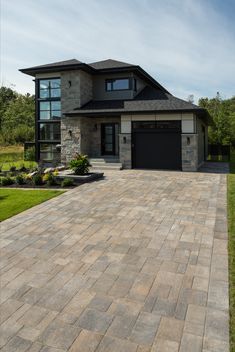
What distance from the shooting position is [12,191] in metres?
12.0

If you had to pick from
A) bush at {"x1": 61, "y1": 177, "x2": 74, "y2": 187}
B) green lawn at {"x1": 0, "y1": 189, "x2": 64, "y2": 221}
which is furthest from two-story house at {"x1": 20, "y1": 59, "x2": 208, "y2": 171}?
green lawn at {"x1": 0, "y1": 189, "x2": 64, "y2": 221}

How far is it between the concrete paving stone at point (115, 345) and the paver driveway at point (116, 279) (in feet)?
0.04

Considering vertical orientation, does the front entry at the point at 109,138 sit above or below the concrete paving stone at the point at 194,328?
above

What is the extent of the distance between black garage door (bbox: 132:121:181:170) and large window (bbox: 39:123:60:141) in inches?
Result: 248

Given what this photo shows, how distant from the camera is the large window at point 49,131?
2145 cm

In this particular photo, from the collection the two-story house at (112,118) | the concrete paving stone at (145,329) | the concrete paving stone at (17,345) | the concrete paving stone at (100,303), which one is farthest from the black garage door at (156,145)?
the concrete paving stone at (17,345)

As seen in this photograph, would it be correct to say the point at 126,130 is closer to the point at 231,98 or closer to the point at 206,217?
the point at 206,217

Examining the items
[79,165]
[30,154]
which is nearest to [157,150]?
[79,165]

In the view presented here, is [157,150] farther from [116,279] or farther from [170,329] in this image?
[170,329]

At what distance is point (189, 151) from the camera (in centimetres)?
1698

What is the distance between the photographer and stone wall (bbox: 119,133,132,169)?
59.7ft

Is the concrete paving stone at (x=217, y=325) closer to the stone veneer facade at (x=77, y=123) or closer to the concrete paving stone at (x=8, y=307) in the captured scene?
the concrete paving stone at (x=8, y=307)

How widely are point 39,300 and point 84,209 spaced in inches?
196

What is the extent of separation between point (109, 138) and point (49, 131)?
178 inches
